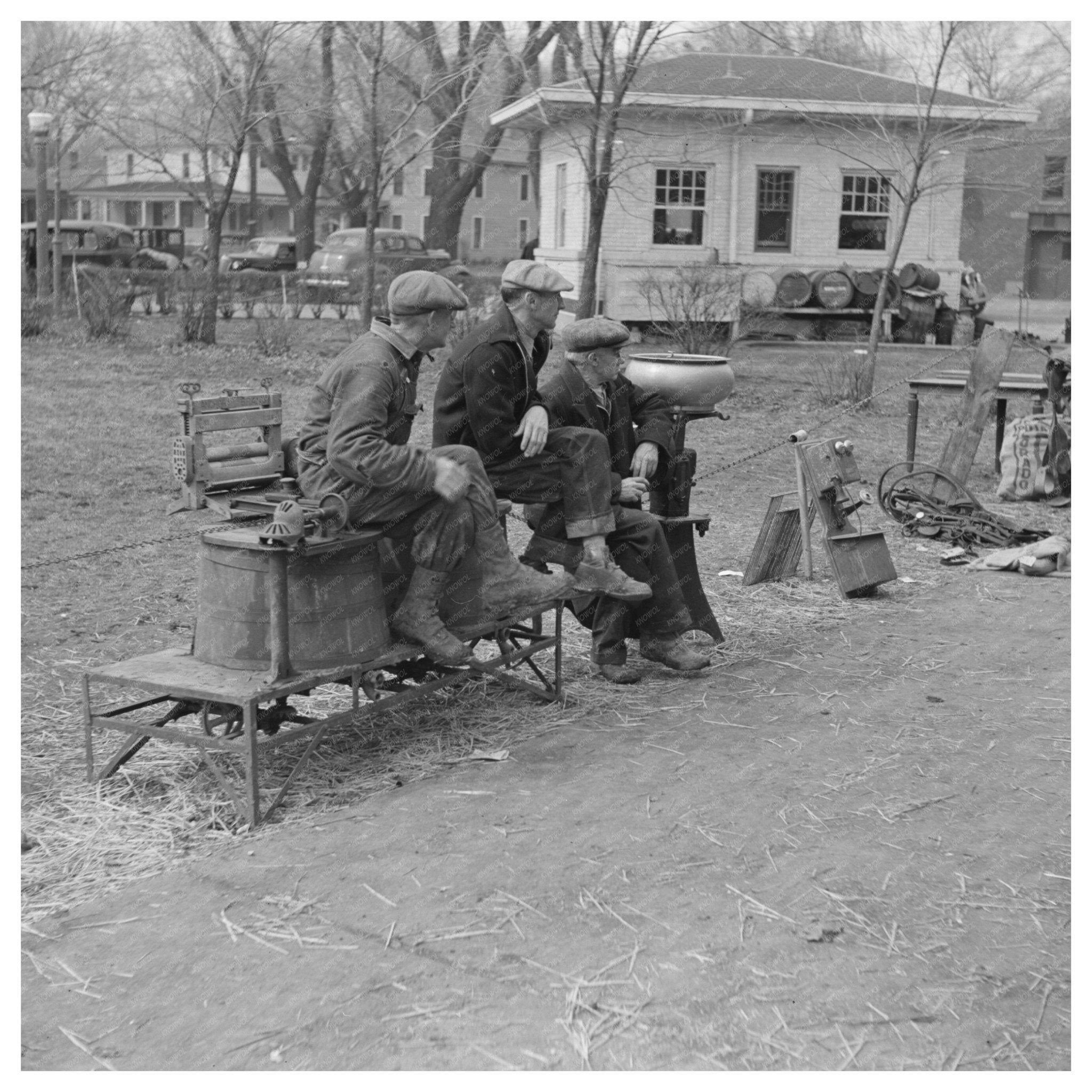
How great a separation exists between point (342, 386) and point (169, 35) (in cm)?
2732

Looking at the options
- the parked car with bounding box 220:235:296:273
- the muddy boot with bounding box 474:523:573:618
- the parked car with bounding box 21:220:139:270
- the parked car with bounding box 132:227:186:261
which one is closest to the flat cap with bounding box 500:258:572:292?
the muddy boot with bounding box 474:523:573:618

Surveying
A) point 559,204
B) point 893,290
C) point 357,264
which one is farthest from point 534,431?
point 357,264

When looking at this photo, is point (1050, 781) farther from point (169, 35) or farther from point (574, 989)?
point (169, 35)

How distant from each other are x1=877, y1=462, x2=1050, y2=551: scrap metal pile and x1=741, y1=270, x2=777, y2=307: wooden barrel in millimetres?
13040

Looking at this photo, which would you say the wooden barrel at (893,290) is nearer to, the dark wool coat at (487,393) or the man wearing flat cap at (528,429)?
the man wearing flat cap at (528,429)

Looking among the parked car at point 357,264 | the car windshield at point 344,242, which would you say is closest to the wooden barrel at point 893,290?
the parked car at point 357,264

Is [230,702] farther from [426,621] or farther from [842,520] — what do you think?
[842,520]

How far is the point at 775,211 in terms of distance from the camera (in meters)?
24.3

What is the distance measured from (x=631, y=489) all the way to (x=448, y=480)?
1479mm

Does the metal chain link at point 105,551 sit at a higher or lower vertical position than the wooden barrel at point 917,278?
lower

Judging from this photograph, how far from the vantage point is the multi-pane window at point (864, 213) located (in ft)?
79.4

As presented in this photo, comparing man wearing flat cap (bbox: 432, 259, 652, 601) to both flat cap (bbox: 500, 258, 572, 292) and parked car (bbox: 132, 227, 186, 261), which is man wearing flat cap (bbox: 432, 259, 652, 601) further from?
parked car (bbox: 132, 227, 186, 261)

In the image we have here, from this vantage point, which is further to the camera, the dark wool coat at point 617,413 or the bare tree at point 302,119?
the bare tree at point 302,119

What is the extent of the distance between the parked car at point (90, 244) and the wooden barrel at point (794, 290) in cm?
1769
